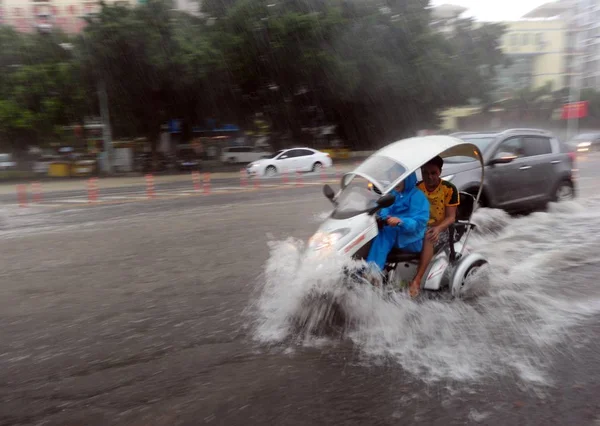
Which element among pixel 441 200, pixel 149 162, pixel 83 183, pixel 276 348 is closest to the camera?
pixel 276 348

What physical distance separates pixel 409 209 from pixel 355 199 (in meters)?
0.50

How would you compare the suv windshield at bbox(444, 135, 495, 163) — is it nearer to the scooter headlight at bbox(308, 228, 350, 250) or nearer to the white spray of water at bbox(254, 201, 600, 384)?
the white spray of water at bbox(254, 201, 600, 384)

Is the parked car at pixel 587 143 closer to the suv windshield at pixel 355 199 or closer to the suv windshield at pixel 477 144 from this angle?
the suv windshield at pixel 477 144

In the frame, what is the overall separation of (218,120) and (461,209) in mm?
29337

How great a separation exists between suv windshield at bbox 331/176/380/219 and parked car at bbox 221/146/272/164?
1266 inches

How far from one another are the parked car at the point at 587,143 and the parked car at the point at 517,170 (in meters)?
28.5

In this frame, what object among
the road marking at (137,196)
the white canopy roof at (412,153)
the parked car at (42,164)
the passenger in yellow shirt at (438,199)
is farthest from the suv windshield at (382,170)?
the parked car at (42,164)

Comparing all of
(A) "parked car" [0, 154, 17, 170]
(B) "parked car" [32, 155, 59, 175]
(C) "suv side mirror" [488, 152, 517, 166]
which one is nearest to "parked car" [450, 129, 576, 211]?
(C) "suv side mirror" [488, 152, 517, 166]

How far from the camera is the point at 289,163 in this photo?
26.1m

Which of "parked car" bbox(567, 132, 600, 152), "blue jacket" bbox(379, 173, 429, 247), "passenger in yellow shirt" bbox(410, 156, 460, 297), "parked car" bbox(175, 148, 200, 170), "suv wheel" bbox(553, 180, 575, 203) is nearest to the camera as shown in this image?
"blue jacket" bbox(379, 173, 429, 247)

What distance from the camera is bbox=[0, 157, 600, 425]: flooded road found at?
355 centimetres

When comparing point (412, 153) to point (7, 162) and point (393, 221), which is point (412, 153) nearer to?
point (393, 221)

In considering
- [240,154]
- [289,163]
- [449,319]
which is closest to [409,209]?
[449,319]

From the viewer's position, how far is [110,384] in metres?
3.97
